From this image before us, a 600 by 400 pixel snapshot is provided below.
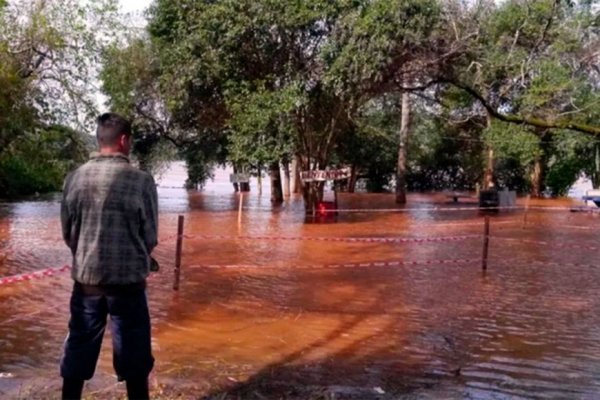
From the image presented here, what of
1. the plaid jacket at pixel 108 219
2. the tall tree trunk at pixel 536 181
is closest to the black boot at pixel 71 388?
the plaid jacket at pixel 108 219

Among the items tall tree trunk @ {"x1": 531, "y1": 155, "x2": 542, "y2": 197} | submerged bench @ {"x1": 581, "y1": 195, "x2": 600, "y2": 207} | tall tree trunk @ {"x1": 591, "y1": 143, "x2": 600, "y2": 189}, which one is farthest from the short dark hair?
tall tree trunk @ {"x1": 531, "y1": 155, "x2": 542, "y2": 197}

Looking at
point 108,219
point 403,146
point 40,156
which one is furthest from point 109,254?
point 403,146

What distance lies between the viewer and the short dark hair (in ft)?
12.7

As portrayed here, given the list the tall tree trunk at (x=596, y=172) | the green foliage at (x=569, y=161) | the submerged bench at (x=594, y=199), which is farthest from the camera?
the tall tree trunk at (x=596, y=172)

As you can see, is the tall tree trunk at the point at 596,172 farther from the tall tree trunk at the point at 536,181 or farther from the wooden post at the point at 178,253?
the wooden post at the point at 178,253

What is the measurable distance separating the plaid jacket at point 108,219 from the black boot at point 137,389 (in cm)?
63

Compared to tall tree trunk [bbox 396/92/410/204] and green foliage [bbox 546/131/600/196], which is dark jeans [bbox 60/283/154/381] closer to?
tall tree trunk [bbox 396/92/410/204]

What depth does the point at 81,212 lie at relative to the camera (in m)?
3.78

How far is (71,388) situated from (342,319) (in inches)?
176

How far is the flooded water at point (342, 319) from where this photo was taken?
18.0ft

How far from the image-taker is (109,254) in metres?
3.73

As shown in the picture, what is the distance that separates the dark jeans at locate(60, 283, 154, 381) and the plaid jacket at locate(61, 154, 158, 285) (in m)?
0.08

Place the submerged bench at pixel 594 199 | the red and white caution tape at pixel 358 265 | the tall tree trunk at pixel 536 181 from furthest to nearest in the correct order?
the tall tree trunk at pixel 536 181
the submerged bench at pixel 594 199
the red and white caution tape at pixel 358 265

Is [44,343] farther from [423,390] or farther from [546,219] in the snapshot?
[546,219]
